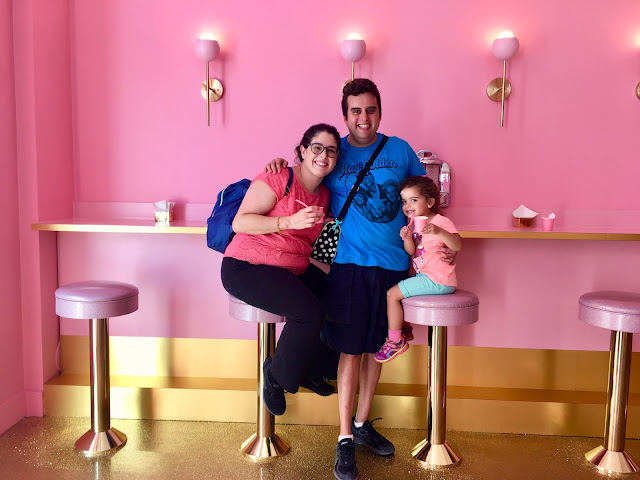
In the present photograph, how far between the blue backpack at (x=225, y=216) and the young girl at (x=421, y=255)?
2.47 ft

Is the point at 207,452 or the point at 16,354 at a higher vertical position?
the point at 16,354

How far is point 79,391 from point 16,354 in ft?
1.31

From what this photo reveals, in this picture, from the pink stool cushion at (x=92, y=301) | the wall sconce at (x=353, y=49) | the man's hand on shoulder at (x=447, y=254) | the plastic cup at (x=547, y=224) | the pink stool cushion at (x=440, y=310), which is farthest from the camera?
the wall sconce at (x=353, y=49)

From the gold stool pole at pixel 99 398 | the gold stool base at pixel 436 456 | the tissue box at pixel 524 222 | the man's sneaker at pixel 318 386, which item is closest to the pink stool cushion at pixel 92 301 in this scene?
the gold stool pole at pixel 99 398

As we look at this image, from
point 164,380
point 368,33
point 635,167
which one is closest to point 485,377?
point 635,167

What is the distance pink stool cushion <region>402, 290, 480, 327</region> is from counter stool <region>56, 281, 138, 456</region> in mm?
1378

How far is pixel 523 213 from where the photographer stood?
3244 mm

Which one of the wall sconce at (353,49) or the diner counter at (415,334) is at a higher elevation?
the wall sconce at (353,49)

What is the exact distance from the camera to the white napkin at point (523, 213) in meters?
3.23

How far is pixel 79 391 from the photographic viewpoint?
11.0 ft

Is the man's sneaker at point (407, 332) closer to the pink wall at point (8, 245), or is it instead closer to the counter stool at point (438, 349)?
the counter stool at point (438, 349)

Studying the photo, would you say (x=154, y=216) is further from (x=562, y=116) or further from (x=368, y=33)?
(x=562, y=116)

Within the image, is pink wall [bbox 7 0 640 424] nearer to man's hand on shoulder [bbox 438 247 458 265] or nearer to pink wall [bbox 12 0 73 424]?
pink wall [bbox 12 0 73 424]

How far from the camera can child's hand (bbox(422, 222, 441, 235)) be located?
2.52 meters
